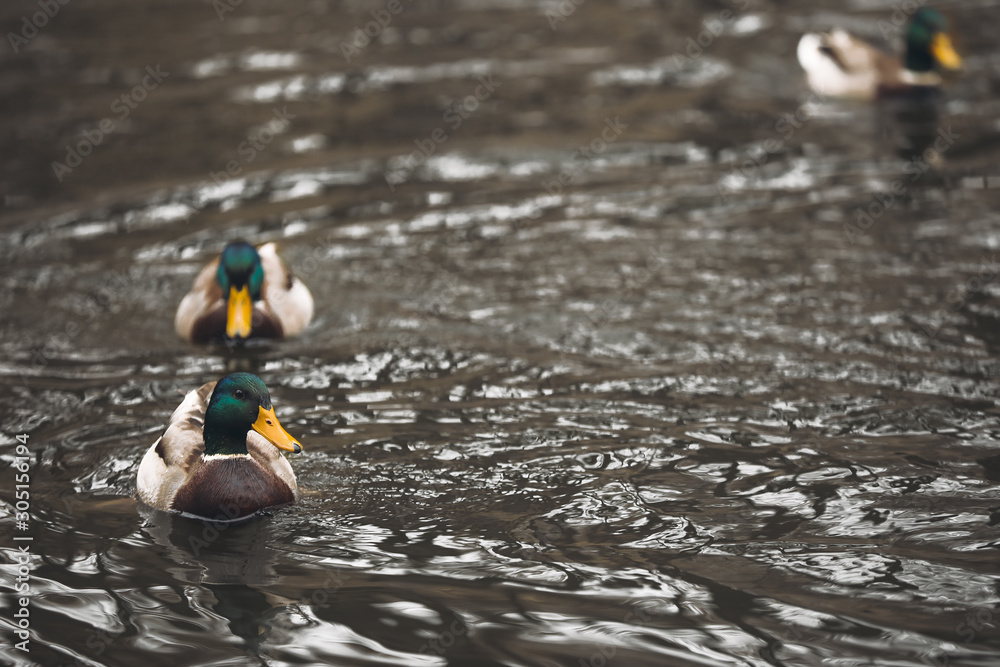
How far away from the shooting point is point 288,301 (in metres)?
8.86

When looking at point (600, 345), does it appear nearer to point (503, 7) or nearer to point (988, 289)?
point (988, 289)

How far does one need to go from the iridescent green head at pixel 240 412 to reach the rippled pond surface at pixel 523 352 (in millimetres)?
465

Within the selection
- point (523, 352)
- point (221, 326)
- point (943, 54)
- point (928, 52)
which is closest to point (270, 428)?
point (523, 352)

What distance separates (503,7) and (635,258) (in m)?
8.52

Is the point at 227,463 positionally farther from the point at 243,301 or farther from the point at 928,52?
the point at 928,52

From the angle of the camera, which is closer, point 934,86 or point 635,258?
point 635,258

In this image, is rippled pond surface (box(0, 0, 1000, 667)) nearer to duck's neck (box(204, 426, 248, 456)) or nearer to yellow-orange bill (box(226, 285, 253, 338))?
yellow-orange bill (box(226, 285, 253, 338))

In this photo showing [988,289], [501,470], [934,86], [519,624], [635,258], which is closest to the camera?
[519,624]

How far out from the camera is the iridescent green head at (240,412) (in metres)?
6.10

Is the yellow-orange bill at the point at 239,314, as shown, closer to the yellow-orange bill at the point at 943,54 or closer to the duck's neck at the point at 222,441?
the duck's neck at the point at 222,441

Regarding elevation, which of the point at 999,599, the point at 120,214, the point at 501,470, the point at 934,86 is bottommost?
the point at 999,599

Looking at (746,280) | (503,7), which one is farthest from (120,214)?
(503,7)

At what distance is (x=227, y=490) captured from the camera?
6.16 metres

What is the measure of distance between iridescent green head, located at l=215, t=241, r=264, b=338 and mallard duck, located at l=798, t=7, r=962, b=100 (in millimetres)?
7796
